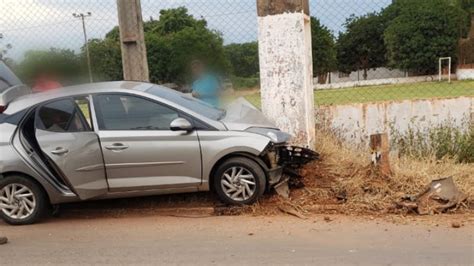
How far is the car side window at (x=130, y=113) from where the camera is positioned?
20.7ft

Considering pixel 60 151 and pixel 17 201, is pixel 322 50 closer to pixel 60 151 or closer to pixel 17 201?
pixel 60 151

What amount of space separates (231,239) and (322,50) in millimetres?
6984

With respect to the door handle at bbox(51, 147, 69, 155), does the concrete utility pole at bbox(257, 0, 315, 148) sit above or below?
above

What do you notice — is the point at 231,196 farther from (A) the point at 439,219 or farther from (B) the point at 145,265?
(A) the point at 439,219

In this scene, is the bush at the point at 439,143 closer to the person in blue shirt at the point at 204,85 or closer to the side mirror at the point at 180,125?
the person in blue shirt at the point at 204,85

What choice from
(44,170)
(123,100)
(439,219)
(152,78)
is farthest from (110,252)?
(152,78)

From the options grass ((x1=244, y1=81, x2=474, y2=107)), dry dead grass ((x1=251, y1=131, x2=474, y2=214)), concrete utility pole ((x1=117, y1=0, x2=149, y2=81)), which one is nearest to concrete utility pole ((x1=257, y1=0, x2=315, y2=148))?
grass ((x1=244, y1=81, x2=474, y2=107))

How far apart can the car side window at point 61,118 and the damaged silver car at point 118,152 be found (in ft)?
0.04

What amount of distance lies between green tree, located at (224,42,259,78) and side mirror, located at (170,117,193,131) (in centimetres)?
263

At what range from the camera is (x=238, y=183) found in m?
6.34

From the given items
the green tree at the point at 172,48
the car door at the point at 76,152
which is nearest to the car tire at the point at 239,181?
the car door at the point at 76,152

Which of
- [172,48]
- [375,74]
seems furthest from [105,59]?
[375,74]

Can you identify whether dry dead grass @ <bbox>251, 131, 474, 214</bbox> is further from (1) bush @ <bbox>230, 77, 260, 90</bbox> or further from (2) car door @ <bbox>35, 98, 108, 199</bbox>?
(2) car door @ <bbox>35, 98, 108, 199</bbox>

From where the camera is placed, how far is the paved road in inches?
191
